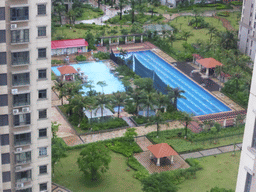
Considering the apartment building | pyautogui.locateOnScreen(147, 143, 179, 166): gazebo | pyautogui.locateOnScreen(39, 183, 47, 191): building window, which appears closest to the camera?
the apartment building

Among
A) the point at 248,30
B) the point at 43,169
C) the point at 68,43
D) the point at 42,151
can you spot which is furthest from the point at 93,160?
the point at 248,30

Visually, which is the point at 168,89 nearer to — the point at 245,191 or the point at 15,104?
the point at 15,104

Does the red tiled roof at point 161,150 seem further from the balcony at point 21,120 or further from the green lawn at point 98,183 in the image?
the balcony at point 21,120

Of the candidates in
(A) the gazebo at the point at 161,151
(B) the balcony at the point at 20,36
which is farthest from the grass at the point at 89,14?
(B) the balcony at the point at 20,36

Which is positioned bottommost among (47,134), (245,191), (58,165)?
(58,165)

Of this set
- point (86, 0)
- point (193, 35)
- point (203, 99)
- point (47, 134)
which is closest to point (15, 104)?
point (47, 134)

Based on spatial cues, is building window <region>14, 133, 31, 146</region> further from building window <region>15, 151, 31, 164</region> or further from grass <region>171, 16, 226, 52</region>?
grass <region>171, 16, 226, 52</region>

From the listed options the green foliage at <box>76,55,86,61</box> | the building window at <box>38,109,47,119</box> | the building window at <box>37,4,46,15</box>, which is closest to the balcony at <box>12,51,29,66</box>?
the building window at <box>37,4,46,15</box>
